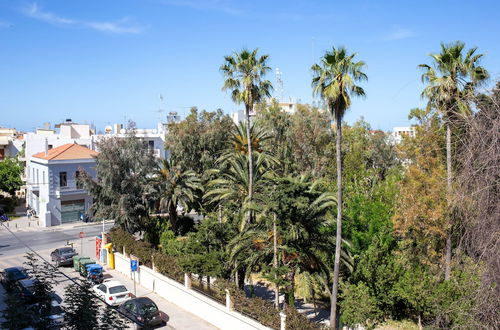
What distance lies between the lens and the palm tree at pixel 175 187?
105 feet

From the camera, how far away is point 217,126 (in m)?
38.6

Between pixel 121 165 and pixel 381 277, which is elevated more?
pixel 121 165

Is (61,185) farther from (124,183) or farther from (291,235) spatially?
(291,235)

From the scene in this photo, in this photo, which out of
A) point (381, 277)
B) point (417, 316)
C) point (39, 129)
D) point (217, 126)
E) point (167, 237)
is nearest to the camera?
point (381, 277)

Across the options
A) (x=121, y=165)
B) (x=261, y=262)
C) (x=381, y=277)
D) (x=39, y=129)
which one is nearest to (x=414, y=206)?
(x=381, y=277)

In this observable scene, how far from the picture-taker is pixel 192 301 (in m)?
21.8

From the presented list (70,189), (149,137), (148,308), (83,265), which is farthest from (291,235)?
(149,137)

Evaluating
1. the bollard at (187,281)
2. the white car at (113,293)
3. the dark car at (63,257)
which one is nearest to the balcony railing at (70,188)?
the dark car at (63,257)

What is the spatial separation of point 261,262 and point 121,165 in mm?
17030

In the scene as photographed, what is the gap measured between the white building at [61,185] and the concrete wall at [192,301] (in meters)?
21.5

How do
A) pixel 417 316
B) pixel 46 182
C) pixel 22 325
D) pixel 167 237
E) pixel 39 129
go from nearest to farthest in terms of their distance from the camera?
pixel 22 325 < pixel 417 316 < pixel 167 237 < pixel 46 182 < pixel 39 129

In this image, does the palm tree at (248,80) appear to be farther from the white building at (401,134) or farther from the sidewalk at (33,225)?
the sidewalk at (33,225)

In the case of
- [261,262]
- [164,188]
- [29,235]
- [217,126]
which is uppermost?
[217,126]

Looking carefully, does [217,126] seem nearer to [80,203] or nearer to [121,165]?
[121,165]
